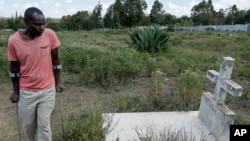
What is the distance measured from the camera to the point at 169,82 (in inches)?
224

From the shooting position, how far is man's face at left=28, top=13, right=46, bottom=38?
8.20 ft

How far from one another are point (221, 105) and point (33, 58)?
6.64ft

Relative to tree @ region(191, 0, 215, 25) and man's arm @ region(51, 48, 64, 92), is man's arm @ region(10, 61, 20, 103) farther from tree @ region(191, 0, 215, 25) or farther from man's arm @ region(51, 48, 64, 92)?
tree @ region(191, 0, 215, 25)

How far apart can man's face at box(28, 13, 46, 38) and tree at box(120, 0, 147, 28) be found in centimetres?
2915

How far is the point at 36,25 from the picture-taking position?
251 cm

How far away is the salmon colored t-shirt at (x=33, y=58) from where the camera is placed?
100.0 inches

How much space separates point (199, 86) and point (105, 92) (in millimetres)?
1594

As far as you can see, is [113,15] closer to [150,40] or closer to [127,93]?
[150,40]

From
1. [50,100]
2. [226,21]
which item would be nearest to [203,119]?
[50,100]

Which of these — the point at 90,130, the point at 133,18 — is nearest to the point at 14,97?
the point at 90,130

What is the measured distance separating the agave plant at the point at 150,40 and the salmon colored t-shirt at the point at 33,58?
6639 mm

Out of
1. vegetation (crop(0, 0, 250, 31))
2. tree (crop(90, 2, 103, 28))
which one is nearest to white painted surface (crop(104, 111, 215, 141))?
vegetation (crop(0, 0, 250, 31))

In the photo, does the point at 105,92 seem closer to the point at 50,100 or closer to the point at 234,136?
the point at 50,100

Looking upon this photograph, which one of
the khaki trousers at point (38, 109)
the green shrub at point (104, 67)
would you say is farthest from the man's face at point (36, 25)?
the green shrub at point (104, 67)
